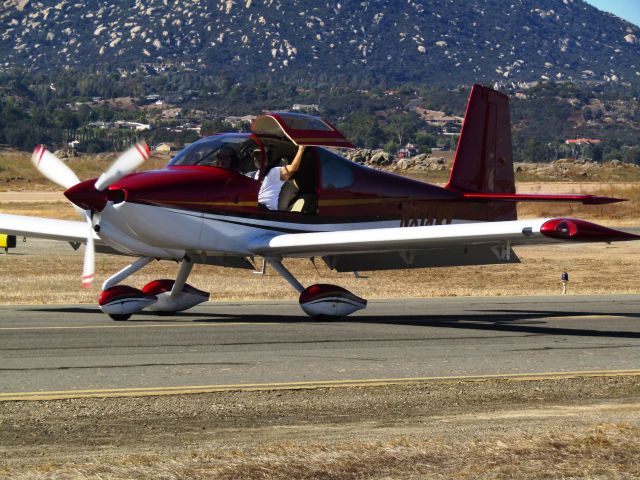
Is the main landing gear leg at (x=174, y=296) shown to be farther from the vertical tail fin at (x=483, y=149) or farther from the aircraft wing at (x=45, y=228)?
the vertical tail fin at (x=483, y=149)

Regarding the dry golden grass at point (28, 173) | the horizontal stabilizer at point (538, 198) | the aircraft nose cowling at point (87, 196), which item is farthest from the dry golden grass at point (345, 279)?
the dry golden grass at point (28, 173)

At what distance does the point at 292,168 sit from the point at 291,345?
4.17 m

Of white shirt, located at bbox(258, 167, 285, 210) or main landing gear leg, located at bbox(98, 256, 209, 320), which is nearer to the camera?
main landing gear leg, located at bbox(98, 256, 209, 320)

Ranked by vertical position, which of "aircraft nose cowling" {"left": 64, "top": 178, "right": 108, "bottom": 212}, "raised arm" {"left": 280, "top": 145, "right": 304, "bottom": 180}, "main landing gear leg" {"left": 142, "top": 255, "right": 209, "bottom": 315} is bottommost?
"main landing gear leg" {"left": 142, "top": 255, "right": 209, "bottom": 315}

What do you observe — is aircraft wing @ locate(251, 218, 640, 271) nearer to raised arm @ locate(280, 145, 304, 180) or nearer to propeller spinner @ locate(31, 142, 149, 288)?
raised arm @ locate(280, 145, 304, 180)

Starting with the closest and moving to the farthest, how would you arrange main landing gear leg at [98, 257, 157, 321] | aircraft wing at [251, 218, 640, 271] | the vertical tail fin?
aircraft wing at [251, 218, 640, 271], main landing gear leg at [98, 257, 157, 321], the vertical tail fin

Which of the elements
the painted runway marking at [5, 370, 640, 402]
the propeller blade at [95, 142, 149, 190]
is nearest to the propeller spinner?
the propeller blade at [95, 142, 149, 190]

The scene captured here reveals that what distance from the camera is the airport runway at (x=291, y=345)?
11594 mm

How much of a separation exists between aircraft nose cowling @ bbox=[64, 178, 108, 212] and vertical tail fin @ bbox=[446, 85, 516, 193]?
676 centimetres

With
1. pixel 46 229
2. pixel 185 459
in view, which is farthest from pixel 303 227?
pixel 185 459

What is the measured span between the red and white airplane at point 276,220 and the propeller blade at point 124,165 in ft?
0.05

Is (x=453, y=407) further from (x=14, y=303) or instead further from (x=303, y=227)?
(x=14, y=303)

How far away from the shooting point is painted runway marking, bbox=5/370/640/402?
10172 mm

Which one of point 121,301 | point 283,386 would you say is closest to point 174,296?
point 121,301
